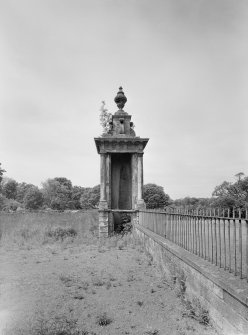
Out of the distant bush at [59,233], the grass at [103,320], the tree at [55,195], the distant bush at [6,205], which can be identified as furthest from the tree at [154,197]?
the grass at [103,320]

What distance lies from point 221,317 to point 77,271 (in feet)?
15.7

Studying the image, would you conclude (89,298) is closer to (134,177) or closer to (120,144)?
(134,177)

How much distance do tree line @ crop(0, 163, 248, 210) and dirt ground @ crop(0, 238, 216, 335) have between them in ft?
68.6

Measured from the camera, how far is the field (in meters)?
4.31

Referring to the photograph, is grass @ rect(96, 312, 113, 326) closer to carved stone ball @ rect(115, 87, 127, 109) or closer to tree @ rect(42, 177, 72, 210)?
carved stone ball @ rect(115, 87, 127, 109)

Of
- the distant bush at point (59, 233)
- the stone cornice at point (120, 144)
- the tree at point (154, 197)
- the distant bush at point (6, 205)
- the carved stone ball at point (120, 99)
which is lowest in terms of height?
the distant bush at point (6, 205)

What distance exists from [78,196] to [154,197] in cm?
5116

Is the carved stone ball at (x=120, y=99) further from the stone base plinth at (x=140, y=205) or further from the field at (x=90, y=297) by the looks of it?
the field at (x=90, y=297)

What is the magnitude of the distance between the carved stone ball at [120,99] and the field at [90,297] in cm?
878

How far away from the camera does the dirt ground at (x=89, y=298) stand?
432 cm

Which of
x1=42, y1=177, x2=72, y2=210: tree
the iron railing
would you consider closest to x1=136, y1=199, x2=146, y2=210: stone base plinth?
the iron railing

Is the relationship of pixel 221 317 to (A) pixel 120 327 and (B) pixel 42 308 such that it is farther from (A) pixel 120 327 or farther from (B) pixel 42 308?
(B) pixel 42 308

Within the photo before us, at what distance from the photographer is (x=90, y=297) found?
225 inches

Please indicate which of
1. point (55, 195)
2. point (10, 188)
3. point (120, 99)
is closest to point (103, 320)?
point (120, 99)
